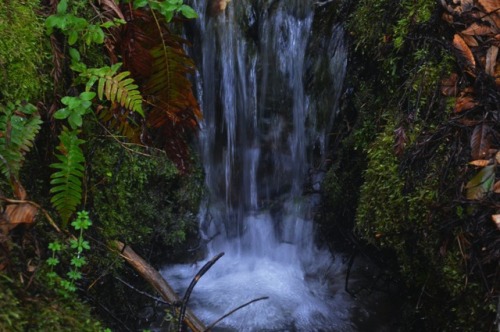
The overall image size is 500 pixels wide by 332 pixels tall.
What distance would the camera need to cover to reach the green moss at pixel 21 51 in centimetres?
267

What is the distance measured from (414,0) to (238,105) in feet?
6.33

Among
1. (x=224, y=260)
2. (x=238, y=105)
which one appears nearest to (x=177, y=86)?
(x=238, y=105)

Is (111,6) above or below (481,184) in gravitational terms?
above

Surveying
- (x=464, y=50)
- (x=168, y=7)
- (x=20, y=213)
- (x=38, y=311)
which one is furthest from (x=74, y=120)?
(x=464, y=50)

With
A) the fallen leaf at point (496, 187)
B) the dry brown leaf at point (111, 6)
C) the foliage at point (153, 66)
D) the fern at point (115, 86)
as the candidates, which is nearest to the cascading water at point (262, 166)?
the foliage at point (153, 66)

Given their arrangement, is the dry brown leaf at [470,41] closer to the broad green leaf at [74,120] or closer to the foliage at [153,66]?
the foliage at [153,66]

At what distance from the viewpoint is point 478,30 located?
3.06 meters

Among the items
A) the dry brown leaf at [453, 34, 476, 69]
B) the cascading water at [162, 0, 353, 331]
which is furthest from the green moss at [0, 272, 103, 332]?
the dry brown leaf at [453, 34, 476, 69]

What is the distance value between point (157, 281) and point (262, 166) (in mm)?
2240

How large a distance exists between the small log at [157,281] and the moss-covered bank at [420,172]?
1.41 m

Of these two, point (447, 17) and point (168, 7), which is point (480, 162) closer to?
point (447, 17)

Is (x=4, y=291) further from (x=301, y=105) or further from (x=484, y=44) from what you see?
(x=301, y=105)

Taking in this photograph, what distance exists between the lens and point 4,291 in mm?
1978

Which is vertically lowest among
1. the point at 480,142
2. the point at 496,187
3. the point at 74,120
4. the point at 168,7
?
the point at 496,187
